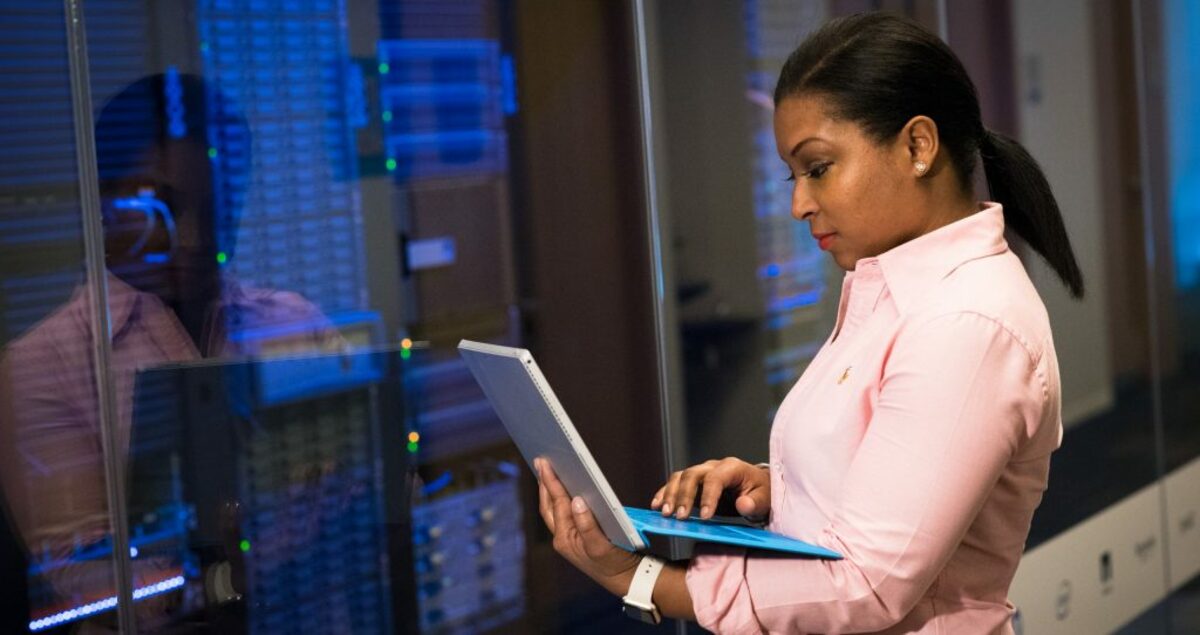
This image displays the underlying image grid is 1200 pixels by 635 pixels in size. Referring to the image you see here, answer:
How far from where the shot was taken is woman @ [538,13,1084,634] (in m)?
1.27

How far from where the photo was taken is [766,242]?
3.12 m

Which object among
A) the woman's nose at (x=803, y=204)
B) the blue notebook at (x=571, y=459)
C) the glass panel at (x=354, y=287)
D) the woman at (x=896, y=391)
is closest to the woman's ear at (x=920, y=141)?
the woman at (x=896, y=391)

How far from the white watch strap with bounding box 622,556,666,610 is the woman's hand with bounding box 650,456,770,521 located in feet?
0.33

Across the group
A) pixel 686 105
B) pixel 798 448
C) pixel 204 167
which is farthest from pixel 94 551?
pixel 686 105

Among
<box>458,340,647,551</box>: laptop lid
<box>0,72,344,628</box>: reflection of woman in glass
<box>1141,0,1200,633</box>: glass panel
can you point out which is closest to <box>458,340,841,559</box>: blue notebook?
<box>458,340,647,551</box>: laptop lid

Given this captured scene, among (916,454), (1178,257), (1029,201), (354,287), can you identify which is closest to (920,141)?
(1029,201)

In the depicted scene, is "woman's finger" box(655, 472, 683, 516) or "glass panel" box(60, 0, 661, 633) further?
"glass panel" box(60, 0, 661, 633)

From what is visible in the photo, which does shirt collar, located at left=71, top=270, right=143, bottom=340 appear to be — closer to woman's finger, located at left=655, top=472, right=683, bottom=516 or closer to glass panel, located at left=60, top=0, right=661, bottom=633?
glass panel, located at left=60, top=0, right=661, bottom=633

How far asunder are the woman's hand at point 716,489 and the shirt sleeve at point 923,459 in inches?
10.1

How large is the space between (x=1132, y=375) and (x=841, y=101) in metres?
3.67

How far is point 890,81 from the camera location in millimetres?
1387

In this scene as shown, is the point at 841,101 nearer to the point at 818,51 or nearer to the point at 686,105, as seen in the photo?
the point at 818,51

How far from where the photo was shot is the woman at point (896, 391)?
1273 millimetres

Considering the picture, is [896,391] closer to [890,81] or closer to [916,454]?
[916,454]
